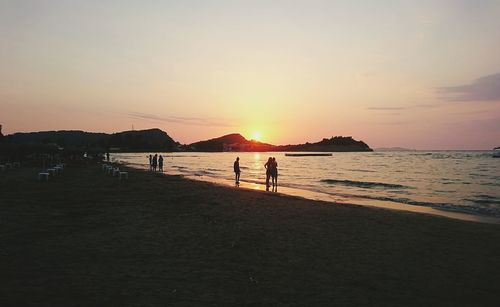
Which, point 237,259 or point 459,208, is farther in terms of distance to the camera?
point 459,208

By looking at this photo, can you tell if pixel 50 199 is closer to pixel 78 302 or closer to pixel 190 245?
pixel 190 245

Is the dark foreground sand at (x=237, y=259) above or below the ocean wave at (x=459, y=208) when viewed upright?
above

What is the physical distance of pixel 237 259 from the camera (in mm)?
8914

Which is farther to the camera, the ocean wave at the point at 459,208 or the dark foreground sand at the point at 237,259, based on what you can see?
the ocean wave at the point at 459,208

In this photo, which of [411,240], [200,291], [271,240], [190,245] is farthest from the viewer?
[411,240]

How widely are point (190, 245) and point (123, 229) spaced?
9.97ft

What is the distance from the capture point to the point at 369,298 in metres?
6.70

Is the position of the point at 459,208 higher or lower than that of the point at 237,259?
lower

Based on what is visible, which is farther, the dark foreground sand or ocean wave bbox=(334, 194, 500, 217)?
ocean wave bbox=(334, 194, 500, 217)

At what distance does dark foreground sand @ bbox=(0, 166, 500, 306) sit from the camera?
6570mm

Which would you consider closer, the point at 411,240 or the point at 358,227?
the point at 411,240

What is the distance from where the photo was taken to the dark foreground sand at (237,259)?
6.57 m

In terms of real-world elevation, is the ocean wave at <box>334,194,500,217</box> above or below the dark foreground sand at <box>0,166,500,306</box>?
below

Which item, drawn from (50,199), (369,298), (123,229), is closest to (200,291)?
(369,298)
